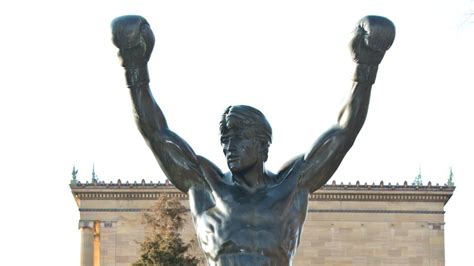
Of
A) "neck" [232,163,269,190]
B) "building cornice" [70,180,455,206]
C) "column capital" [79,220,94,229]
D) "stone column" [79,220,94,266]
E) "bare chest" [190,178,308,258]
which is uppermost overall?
"building cornice" [70,180,455,206]

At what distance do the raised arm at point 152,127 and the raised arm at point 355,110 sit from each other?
19.6 inches

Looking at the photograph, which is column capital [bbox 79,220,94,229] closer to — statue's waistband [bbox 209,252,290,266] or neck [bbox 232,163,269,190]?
neck [bbox 232,163,269,190]

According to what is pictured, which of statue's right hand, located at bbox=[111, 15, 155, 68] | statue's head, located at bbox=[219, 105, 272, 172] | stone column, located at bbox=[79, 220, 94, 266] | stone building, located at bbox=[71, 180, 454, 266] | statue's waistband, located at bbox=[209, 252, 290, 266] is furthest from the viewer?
stone column, located at bbox=[79, 220, 94, 266]

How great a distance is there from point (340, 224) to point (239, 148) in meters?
68.7

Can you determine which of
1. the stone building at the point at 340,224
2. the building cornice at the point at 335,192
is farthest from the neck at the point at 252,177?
the building cornice at the point at 335,192

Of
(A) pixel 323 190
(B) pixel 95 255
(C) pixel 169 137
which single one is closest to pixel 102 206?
(B) pixel 95 255

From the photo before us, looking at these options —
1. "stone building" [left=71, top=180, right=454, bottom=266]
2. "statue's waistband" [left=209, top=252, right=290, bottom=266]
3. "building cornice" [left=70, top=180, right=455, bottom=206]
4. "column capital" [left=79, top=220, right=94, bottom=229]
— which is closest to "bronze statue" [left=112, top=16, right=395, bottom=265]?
"statue's waistband" [left=209, top=252, right=290, bottom=266]

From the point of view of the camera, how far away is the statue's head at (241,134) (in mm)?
6938

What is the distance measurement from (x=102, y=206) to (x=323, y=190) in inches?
407

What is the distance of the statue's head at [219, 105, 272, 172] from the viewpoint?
694cm

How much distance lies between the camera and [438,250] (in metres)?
74.4

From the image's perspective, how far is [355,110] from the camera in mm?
7207

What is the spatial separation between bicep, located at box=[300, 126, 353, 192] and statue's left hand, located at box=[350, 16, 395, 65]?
0.35 metres

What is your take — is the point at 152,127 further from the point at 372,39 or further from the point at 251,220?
the point at 372,39
